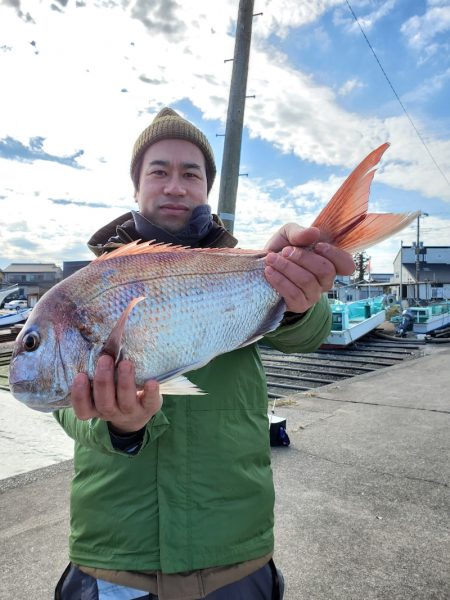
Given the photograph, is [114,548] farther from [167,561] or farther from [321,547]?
[321,547]

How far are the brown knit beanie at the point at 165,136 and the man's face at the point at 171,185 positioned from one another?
0.16 ft

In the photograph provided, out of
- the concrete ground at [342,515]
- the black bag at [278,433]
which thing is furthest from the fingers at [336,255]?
the black bag at [278,433]

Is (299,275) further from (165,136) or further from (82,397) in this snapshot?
(165,136)

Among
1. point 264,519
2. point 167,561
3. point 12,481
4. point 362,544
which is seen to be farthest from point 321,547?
point 12,481

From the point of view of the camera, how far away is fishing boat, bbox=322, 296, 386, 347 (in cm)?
1753

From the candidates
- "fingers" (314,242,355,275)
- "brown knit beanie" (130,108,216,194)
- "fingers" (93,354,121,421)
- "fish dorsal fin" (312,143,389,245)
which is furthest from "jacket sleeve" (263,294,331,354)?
"brown knit beanie" (130,108,216,194)

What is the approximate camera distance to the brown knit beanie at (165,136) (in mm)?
2518

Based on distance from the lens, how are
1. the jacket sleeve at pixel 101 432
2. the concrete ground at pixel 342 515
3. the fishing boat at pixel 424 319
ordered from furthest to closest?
the fishing boat at pixel 424 319 → the concrete ground at pixel 342 515 → the jacket sleeve at pixel 101 432

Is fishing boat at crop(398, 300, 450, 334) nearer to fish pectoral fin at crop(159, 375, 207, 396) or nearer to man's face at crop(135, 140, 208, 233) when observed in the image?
man's face at crop(135, 140, 208, 233)

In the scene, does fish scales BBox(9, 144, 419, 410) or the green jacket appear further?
the green jacket

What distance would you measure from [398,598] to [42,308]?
2831 mm

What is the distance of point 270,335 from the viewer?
2.19 m

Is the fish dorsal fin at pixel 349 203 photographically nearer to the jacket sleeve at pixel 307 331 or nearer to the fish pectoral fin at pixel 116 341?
the jacket sleeve at pixel 307 331

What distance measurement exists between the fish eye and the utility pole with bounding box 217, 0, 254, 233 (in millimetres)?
5194
